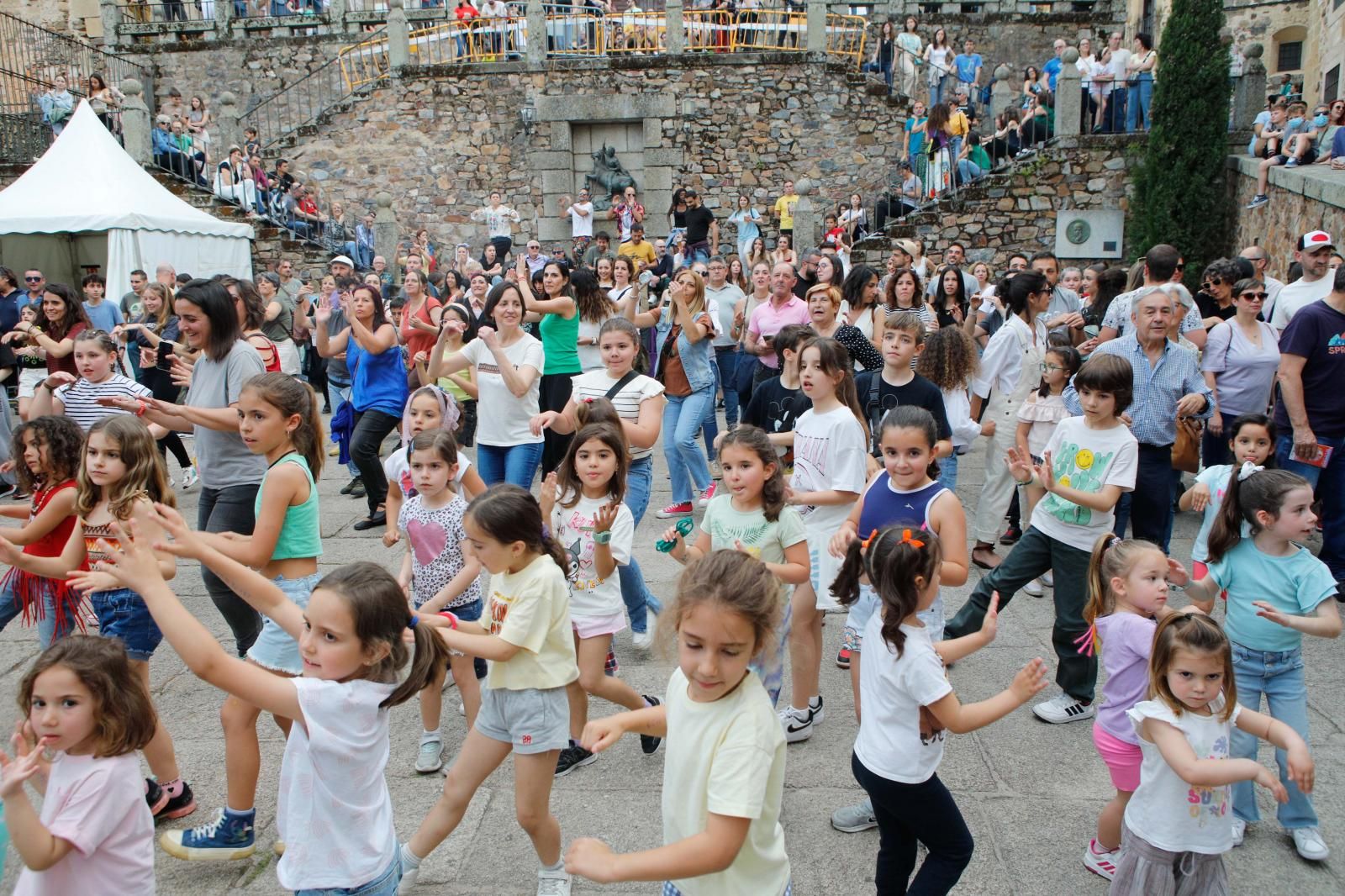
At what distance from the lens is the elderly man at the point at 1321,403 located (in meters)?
5.41

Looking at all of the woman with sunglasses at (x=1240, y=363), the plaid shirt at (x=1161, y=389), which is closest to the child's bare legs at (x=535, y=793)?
the plaid shirt at (x=1161, y=389)

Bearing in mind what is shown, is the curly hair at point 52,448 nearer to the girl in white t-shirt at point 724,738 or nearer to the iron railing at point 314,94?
the girl in white t-shirt at point 724,738

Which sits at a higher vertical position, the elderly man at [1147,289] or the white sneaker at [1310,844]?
the elderly man at [1147,289]

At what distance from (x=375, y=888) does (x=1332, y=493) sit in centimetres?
559

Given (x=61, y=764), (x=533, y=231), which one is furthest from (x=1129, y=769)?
(x=533, y=231)

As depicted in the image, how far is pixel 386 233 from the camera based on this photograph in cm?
1833

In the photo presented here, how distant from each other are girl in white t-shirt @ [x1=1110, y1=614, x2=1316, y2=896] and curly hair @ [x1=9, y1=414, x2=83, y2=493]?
3916 millimetres

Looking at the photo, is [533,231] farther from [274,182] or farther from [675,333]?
[675,333]

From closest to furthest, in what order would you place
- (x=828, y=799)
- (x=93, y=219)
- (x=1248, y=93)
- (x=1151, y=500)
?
(x=828, y=799), (x=1151, y=500), (x=93, y=219), (x=1248, y=93)

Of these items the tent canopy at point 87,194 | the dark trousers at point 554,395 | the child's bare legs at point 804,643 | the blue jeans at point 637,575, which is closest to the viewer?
the child's bare legs at point 804,643

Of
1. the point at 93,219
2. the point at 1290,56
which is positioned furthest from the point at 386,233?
the point at 1290,56

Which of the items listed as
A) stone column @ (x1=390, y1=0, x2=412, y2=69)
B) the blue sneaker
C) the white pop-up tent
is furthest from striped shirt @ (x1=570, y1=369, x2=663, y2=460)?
stone column @ (x1=390, y1=0, x2=412, y2=69)

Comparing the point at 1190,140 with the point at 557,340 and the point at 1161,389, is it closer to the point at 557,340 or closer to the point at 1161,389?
the point at 1161,389

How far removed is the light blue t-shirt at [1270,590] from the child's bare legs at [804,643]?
4.88 ft
